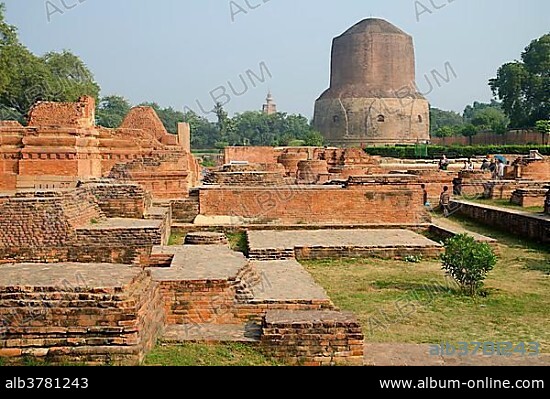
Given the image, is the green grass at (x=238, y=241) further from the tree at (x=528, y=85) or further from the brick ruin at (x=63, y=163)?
the tree at (x=528, y=85)

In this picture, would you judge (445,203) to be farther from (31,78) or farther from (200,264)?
(31,78)

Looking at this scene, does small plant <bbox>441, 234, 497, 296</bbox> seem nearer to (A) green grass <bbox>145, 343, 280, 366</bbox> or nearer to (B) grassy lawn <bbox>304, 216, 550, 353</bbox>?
(B) grassy lawn <bbox>304, 216, 550, 353</bbox>

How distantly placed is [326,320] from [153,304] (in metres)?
1.05

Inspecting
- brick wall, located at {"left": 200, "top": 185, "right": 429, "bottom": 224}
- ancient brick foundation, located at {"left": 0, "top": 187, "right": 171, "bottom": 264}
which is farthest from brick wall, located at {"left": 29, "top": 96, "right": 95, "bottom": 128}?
ancient brick foundation, located at {"left": 0, "top": 187, "right": 171, "bottom": 264}

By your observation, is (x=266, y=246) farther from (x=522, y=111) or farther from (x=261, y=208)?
(x=522, y=111)

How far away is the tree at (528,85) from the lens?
35.8 m

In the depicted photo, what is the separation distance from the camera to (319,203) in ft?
31.6

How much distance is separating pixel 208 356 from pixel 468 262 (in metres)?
2.88

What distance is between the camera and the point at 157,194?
10195 mm

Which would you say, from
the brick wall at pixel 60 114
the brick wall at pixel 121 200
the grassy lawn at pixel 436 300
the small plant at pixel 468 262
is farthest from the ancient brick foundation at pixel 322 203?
the small plant at pixel 468 262
